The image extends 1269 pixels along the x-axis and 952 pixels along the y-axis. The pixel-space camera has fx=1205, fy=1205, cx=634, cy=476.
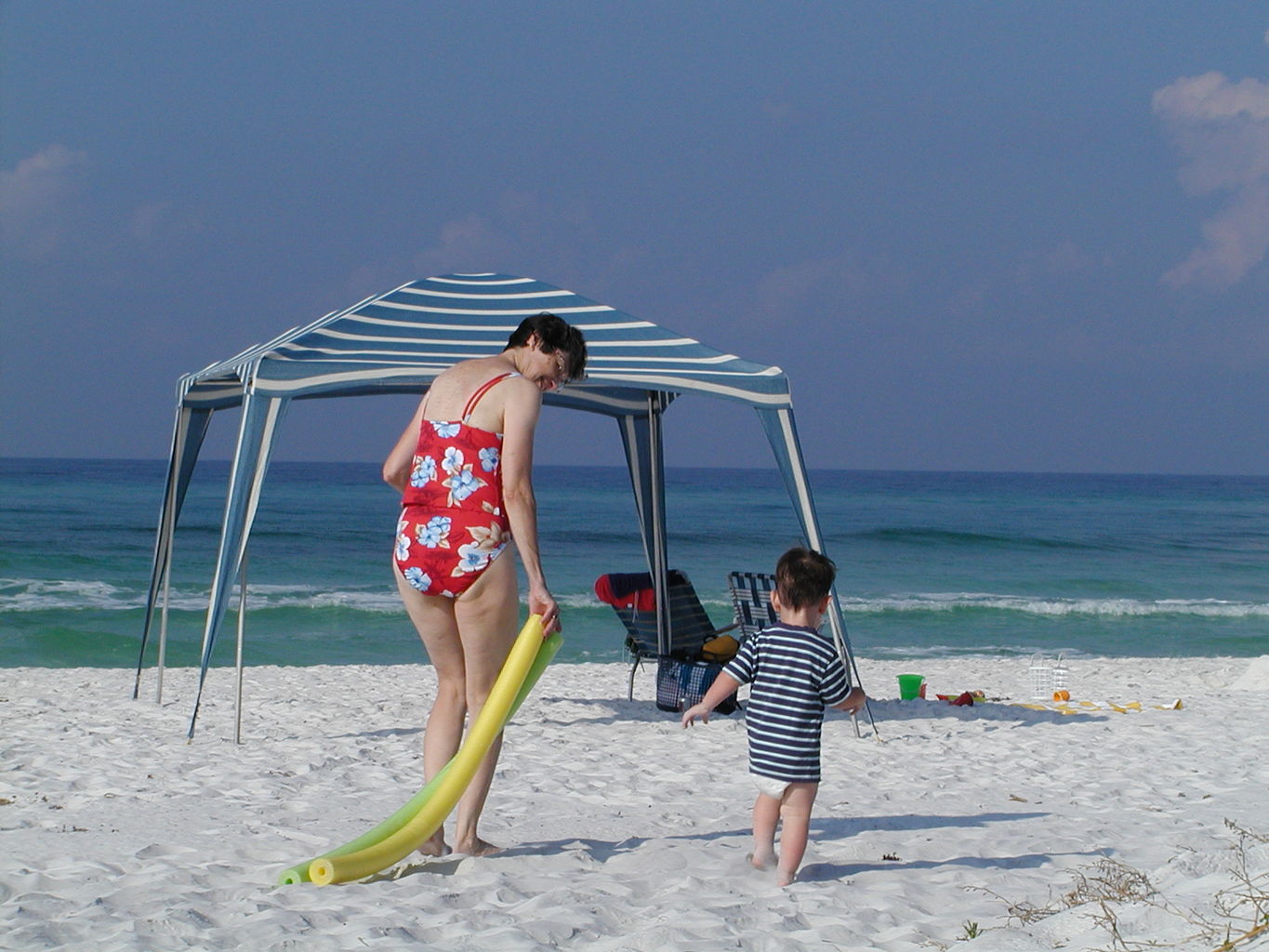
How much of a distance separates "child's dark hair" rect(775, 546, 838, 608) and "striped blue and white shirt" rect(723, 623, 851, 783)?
0.09 m

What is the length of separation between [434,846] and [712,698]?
34.1 inches

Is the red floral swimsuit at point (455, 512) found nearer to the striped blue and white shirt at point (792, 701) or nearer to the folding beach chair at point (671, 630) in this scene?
the striped blue and white shirt at point (792, 701)

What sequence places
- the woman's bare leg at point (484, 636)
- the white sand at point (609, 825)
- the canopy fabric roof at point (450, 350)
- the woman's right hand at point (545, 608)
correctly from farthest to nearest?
the canopy fabric roof at point (450, 350) → the woman's bare leg at point (484, 636) → the woman's right hand at point (545, 608) → the white sand at point (609, 825)

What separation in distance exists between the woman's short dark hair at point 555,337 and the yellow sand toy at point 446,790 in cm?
72

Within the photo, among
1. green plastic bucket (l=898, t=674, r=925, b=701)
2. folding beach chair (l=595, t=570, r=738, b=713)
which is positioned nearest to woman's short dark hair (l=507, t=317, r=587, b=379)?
folding beach chair (l=595, t=570, r=738, b=713)

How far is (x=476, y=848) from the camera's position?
3.31m

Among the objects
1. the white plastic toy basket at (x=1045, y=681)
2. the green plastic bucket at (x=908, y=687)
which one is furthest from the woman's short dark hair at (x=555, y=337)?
the white plastic toy basket at (x=1045, y=681)

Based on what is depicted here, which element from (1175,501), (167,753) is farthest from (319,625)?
(1175,501)

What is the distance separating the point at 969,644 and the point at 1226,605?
262 inches

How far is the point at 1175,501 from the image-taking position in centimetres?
5006

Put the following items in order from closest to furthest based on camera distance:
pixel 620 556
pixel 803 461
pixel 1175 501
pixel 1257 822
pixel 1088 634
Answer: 1. pixel 1257 822
2. pixel 803 461
3. pixel 1088 634
4. pixel 620 556
5. pixel 1175 501

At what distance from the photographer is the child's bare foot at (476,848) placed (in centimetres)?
329

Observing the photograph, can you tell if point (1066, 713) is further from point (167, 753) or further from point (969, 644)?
point (969, 644)

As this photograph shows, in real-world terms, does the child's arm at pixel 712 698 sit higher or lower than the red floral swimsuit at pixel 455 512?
lower
